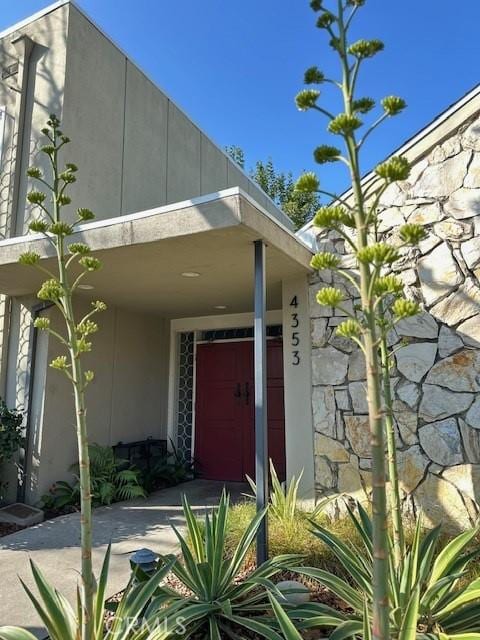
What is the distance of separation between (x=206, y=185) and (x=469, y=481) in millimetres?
6896

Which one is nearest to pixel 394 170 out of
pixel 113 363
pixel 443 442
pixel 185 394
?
pixel 443 442

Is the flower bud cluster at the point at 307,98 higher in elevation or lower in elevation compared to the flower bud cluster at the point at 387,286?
higher

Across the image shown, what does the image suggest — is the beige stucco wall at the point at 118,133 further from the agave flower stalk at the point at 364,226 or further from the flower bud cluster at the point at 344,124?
the flower bud cluster at the point at 344,124

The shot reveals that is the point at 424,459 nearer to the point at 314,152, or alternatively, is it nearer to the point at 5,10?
the point at 314,152

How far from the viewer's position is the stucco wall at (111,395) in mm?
5332

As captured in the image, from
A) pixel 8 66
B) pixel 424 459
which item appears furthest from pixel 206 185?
pixel 424 459

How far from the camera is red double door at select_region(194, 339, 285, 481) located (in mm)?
6859

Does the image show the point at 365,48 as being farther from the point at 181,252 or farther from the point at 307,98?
the point at 181,252

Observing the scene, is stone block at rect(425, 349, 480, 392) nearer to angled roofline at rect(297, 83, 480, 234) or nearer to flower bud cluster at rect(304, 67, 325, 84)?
angled roofline at rect(297, 83, 480, 234)

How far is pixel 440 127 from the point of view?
4289 mm

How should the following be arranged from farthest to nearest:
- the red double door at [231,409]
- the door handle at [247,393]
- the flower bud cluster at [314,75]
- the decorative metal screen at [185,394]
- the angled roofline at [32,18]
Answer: the decorative metal screen at [185,394], the door handle at [247,393], the red double door at [231,409], the angled roofline at [32,18], the flower bud cluster at [314,75]

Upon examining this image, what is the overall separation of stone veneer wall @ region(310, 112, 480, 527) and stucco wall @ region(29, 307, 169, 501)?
10.6 feet

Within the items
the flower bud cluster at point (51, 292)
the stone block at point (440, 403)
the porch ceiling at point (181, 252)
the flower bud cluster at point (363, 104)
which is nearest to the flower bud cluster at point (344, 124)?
the flower bud cluster at point (363, 104)

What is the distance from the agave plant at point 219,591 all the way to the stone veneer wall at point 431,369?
63.7 inches
